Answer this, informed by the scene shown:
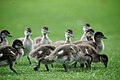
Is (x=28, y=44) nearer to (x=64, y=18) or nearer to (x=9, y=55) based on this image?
(x=9, y=55)

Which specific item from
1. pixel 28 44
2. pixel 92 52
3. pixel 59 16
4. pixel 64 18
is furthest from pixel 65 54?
pixel 59 16

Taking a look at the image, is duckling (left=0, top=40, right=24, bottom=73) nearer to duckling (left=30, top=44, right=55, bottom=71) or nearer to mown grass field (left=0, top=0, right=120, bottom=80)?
duckling (left=30, top=44, right=55, bottom=71)

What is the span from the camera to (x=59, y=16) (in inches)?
1230

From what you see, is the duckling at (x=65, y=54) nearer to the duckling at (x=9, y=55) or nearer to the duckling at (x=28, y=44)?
the duckling at (x=9, y=55)

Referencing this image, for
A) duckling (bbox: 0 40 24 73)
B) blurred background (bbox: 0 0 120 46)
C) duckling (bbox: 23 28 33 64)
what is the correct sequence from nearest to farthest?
duckling (bbox: 0 40 24 73), duckling (bbox: 23 28 33 64), blurred background (bbox: 0 0 120 46)

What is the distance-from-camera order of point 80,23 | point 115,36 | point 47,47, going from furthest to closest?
point 80,23, point 115,36, point 47,47

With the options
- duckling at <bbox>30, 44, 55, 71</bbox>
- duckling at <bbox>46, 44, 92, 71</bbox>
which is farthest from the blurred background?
duckling at <bbox>46, 44, 92, 71</bbox>

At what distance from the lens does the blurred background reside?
26.4 meters

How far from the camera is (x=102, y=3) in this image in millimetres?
35719

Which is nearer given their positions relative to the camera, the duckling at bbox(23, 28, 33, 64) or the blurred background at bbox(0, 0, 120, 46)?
the duckling at bbox(23, 28, 33, 64)

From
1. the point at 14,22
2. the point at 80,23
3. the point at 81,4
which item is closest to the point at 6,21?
the point at 14,22

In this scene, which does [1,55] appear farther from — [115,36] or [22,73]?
[115,36]

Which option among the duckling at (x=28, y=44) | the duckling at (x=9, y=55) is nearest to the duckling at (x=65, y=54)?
the duckling at (x=9, y=55)

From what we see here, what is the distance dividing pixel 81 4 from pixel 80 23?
661cm
